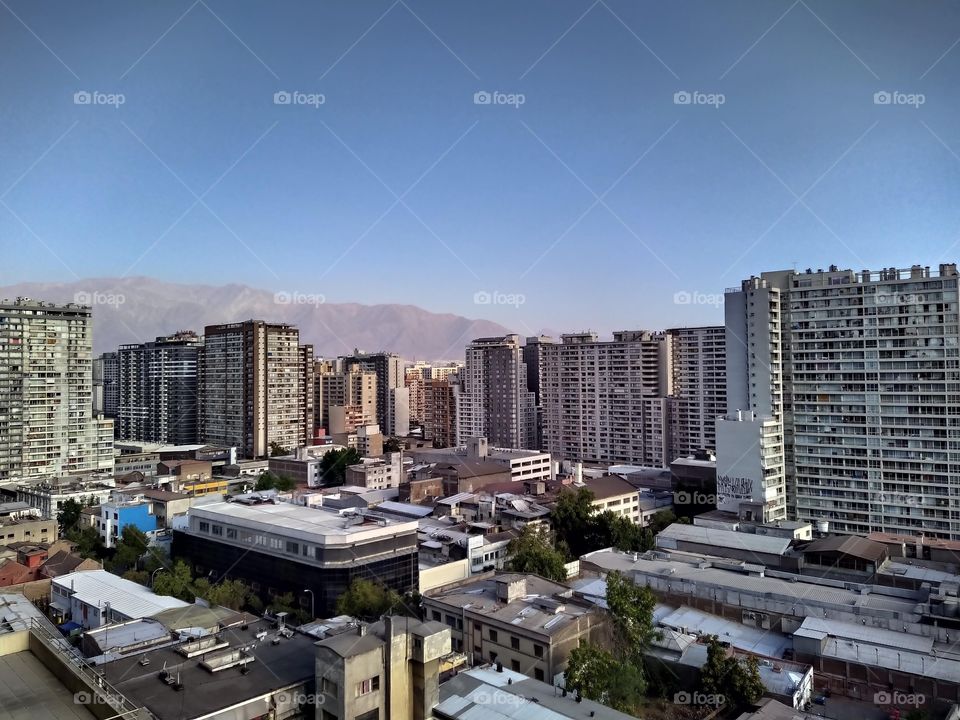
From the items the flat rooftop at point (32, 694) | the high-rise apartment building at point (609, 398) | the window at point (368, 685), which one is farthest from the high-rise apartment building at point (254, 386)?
the flat rooftop at point (32, 694)

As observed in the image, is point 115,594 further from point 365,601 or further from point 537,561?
point 537,561

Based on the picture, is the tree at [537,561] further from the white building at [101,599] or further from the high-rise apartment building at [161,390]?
the high-rise apartment building at [161,390]

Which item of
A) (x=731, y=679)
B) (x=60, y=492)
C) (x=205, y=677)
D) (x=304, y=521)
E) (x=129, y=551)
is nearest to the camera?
(x=205, y=677)

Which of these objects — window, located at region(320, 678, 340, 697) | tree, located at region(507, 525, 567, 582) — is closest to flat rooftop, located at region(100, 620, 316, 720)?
window, located at region(320, 678, 340, 697)

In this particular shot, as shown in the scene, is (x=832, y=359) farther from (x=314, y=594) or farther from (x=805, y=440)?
(x=314, y=594)

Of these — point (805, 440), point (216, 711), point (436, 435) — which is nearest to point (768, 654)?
point (216, 711)

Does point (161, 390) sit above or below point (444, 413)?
above

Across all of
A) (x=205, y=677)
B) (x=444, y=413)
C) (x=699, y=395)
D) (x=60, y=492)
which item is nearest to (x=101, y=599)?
(x=205, y=677)

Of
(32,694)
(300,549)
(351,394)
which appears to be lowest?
(300,549)
